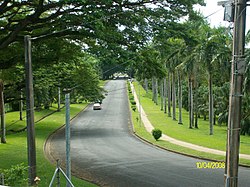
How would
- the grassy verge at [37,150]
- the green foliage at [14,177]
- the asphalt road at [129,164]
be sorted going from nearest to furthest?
the green foliage at [14,177]
the grassy verge at [37,150]
the asphalt road at [129,164]

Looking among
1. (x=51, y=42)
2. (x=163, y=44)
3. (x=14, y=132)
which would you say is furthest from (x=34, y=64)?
(x=14, y=132)

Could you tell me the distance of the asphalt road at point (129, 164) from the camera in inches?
653

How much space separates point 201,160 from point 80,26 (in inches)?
485

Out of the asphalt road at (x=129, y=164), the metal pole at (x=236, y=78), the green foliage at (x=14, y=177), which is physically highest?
the metal pole at (x=236, y=78)

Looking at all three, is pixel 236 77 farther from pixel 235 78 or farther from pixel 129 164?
pixel 129 164

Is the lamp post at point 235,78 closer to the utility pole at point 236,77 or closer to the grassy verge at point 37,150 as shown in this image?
the utility pole at point 236,77

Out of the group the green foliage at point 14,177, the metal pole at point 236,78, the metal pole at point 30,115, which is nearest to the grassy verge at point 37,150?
the metal pole at point 30,115

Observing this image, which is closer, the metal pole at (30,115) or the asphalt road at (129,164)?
the metal pole at (30,115)

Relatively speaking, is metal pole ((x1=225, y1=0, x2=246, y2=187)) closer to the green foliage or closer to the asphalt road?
the green foliage

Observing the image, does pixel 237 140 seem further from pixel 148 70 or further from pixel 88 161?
pixel 88 161

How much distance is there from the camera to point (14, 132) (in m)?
36.1

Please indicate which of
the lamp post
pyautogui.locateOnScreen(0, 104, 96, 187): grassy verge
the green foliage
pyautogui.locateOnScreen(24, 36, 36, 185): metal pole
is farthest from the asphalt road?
the lamp post

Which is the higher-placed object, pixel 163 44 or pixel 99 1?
pixel 99 1

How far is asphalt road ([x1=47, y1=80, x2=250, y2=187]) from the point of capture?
16594 mm
